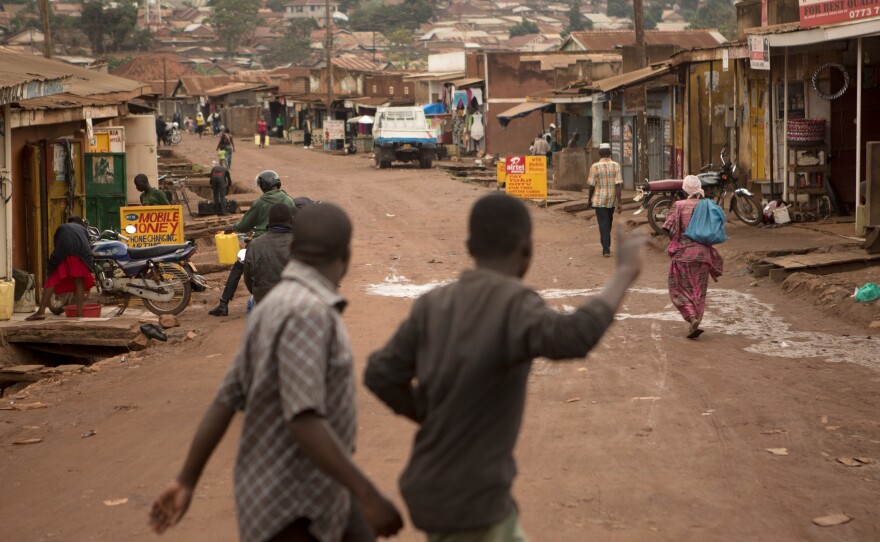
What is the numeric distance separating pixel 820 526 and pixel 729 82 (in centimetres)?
1923

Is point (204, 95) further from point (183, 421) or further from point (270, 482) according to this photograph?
point (270, 482)

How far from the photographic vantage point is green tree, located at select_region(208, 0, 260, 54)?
5680 inches

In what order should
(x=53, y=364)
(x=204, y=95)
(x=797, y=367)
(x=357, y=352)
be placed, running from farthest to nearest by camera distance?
1. (x=204, y=95)
2. (x=53, y=364)
3. (x=357, y=352)
4. (x=797, y=367)

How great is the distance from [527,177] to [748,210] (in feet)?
28.0

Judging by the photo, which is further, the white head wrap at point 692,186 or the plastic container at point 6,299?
the plastic container at point 6,299

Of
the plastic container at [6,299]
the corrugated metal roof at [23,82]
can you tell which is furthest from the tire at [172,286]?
the corrugated metal roof at [23,82]

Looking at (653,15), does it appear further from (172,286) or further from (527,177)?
(172,286)

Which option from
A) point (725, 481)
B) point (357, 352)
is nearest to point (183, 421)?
point (357, 352)

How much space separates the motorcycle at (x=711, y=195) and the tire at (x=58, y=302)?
9.97 meters

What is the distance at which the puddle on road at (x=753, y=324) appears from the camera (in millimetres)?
10875

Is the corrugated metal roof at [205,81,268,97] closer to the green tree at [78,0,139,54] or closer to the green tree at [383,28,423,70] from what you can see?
the green tree at [78,0,139,54]

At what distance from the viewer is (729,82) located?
79.4 feet

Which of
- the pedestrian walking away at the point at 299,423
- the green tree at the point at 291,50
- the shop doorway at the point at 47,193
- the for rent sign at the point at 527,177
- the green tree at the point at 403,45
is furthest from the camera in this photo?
the green tree at the point at 291,50

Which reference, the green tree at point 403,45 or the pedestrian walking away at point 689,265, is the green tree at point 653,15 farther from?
the pedestrian walking away at point 689,265
